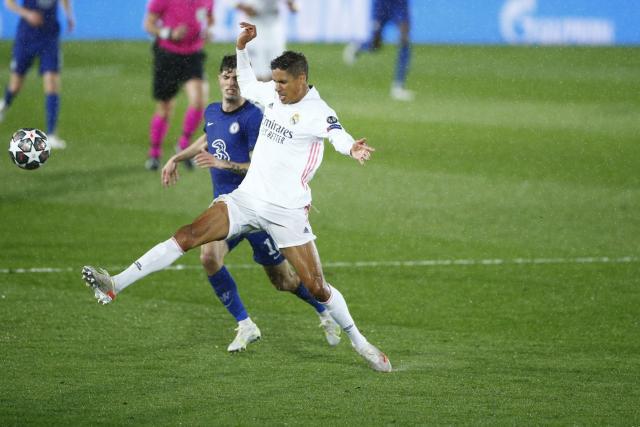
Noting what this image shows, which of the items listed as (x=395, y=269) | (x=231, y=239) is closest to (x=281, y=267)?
(x=231, y=239)

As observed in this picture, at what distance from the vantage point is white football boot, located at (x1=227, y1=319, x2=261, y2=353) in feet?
27.2

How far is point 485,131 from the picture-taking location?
62.3ft

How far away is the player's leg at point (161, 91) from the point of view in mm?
15625

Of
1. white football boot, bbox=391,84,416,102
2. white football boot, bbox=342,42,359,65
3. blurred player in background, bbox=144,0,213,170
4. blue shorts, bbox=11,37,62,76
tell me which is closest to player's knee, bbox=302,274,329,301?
blurred player in background, bbox=144,0,213,170

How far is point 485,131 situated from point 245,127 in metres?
11.0

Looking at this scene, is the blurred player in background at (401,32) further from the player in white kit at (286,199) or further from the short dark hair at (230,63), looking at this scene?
the player in white kit at (286,199)

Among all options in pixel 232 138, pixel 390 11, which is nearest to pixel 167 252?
pixel 232 138

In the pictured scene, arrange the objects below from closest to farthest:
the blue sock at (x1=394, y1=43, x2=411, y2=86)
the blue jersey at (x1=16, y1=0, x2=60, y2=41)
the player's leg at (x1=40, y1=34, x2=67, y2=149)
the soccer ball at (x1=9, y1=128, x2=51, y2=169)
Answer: the soccer ball at (x1=9, y1=128, x2=51, y2=169)
the player's leg at (x1=40, y1=34, x2=67, y2=149)
the blue jersey at (x1=16, y1=0, x2=60, y2=41)
the blue sock at (x1=394, y1=43, x2=411, y2=86)

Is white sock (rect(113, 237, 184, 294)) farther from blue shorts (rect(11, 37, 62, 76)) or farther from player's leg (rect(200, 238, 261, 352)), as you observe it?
blue shorts (rect(11, 37, 62, 76))

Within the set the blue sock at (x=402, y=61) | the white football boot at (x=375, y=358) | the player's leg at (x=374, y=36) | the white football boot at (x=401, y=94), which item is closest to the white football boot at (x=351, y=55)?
the player's leg at (x=374, y=36)

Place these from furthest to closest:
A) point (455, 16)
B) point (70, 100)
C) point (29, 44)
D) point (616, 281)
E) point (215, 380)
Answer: point (455, 16) → point (70, 100) → point (29, 44) → point (616, 281) → point (215, 380)

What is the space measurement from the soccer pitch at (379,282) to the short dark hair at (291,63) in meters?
1.95

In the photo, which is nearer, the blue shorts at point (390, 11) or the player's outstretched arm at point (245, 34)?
the player's outstretched arm at point (245, 34)

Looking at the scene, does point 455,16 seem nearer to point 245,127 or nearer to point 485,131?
point 485,131
